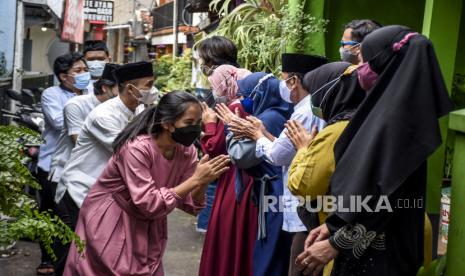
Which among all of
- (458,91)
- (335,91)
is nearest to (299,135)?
(335,91)

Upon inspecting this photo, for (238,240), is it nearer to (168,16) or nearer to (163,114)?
(163,114)

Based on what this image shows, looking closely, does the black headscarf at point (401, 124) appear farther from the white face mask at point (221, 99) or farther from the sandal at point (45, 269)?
the sandal at point (45, 269)

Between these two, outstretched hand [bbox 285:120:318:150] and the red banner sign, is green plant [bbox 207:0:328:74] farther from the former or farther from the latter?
the red banner sign

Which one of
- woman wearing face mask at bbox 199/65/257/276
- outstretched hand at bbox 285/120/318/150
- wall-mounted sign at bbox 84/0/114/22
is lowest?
woman wearing face mask at bbox 199/65/257/276

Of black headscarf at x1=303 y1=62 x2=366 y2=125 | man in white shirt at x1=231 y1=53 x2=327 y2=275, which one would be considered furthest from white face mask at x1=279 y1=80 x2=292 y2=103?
black headscarf at x1=303 y1=62 x2=366 y2=125

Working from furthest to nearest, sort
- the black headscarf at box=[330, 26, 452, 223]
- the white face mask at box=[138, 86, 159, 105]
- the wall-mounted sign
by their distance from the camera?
the wall-mounted sign < the white face mask at box=[138, 86, 159, 105] < the black headscarf at box=[330, 26, 452, 223]

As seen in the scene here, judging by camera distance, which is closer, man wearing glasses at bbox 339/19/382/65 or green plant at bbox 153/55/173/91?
man wearing glasses at bbox 339/19/382/65

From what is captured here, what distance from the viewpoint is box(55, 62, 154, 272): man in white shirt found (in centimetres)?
521

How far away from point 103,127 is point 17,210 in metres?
1.77

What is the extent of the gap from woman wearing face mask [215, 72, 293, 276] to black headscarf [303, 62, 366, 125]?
1.04m

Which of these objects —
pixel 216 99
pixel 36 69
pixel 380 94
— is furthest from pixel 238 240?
pixel 36 69

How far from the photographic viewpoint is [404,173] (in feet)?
9.39

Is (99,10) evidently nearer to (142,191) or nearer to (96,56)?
(96,56)

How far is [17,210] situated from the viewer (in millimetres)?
3473
